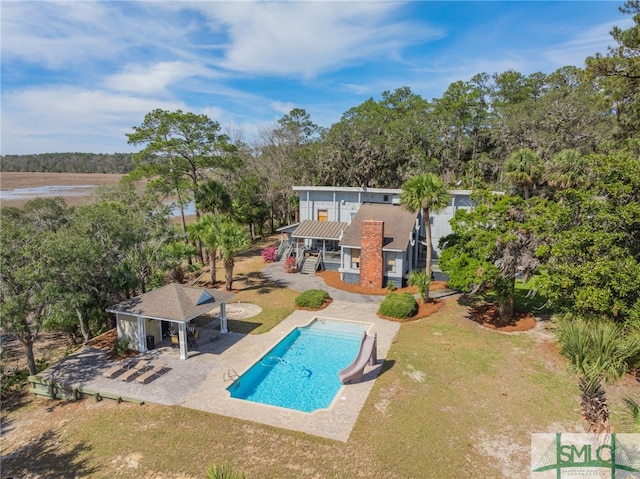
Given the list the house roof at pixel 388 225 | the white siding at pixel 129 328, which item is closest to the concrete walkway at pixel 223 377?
the white siding at pixel 129 328

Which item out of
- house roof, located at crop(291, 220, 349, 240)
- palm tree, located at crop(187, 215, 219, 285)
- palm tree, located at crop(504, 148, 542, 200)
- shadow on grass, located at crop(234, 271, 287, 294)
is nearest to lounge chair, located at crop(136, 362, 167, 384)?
palm tree, located at crop(187, 215, 219, 285)

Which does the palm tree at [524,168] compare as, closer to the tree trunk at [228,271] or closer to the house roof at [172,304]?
the tree trunk at [228,271]

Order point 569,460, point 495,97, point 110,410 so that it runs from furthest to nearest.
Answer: point 495,97 → point 110,410 → point 569,460

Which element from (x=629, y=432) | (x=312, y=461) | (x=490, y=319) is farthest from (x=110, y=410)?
(x=490, y=319)

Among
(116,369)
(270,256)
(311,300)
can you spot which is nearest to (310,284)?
(311,300)

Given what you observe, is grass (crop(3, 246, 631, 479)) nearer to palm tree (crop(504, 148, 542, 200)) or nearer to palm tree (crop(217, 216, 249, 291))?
palm tree (crop(217, 216, 249, 291))

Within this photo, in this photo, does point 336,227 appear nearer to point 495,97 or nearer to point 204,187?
point 204,187

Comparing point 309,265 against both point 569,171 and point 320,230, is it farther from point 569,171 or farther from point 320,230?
point 569,171
